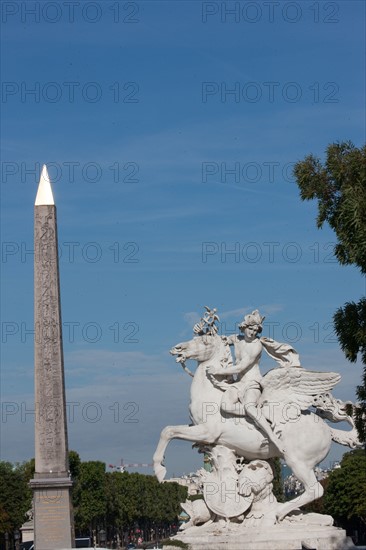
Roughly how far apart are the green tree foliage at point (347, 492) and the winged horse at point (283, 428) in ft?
149

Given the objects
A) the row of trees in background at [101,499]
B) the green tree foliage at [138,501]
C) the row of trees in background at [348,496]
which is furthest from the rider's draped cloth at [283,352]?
the green tree foliage at [138,501]

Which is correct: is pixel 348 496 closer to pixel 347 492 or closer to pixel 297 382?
pixel 347 492

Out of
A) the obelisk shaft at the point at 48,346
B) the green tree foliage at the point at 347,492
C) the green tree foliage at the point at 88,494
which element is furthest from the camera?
the green tree foliage at the point at 88,494

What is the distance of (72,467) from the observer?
74250 mm

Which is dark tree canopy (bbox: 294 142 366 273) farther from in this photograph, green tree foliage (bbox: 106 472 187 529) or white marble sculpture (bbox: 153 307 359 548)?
green tree foliage (bbox: 106 472 187 529)

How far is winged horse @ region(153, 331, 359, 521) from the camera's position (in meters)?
20.6

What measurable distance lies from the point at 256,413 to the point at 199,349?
1560mm

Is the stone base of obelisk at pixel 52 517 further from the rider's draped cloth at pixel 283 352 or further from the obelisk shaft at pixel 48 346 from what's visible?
the rider's draped cloth at pixel 283 352

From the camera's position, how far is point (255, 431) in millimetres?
20859

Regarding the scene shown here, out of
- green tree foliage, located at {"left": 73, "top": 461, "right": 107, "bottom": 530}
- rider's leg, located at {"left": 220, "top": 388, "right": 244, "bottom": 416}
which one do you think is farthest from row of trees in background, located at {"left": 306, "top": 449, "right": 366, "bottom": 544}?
rider's leg, located at {"left": 220, "top": 388, "right": 244, "bottom": 416}

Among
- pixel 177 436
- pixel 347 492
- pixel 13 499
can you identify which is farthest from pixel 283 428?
pixel 13 499

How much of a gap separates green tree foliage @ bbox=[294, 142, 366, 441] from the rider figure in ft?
5.99

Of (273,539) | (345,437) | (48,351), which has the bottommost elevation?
(273,539)

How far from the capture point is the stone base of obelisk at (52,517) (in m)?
38.5
